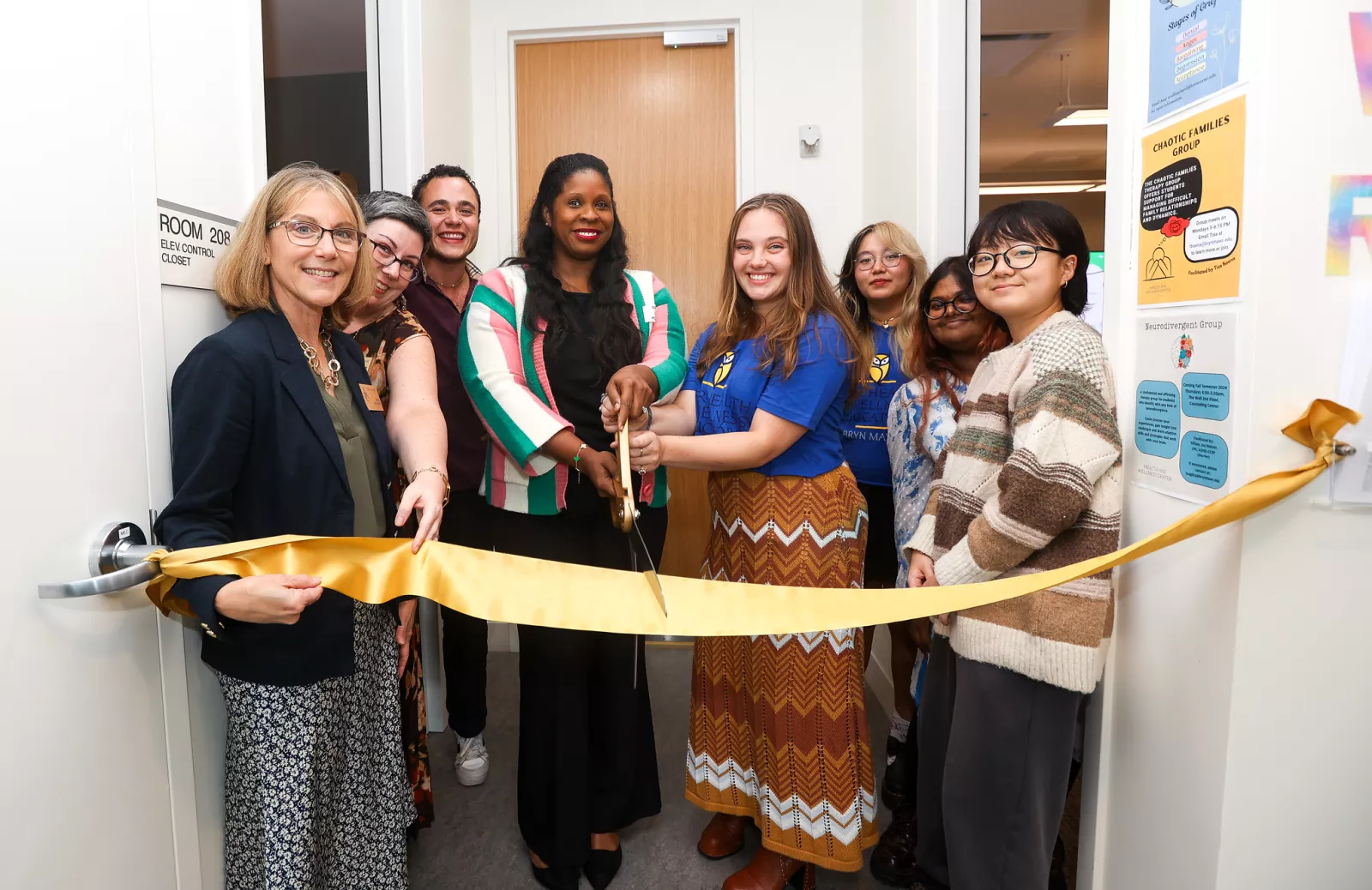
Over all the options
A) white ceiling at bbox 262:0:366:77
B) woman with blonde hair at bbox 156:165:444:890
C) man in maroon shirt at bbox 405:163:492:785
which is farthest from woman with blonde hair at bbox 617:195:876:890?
white ceiling at bbox 262:0:366:77

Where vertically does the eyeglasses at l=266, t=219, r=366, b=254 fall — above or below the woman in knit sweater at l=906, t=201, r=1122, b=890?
above

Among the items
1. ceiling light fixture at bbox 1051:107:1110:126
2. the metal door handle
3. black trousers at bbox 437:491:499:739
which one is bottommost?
black trousers at bbox 437:491:499:739

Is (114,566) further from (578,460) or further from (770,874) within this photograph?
(770,874)

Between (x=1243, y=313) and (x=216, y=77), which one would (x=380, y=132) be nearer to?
(x=216, y=77)

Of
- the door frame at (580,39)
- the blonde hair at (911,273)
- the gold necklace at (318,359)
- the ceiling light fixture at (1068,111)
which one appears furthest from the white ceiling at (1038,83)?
the gold necklace at (318,359)

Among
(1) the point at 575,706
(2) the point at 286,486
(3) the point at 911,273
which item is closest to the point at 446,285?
(2) the point at 286,486

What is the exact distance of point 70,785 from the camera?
3.55 ft

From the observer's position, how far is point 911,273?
238cm

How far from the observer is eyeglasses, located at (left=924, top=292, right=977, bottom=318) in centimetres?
197

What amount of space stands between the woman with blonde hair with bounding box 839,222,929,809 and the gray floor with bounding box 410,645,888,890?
0.30 m

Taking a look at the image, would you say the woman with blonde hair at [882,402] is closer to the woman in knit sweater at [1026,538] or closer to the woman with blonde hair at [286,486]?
the woman in knit sweater at [1026,538]

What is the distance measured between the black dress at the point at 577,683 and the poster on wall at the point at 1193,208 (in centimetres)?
116

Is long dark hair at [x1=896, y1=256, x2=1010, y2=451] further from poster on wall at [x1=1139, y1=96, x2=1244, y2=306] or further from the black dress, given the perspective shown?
the black dress

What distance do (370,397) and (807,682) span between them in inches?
45.7
